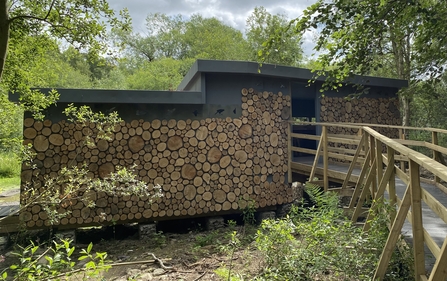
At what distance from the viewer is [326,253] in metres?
2.76

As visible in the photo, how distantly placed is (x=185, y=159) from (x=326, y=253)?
345 centimetres

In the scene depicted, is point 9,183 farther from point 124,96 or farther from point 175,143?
point 175,143

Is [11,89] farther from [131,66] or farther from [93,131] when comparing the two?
[131,66]

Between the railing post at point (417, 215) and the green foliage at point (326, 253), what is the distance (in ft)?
1.53

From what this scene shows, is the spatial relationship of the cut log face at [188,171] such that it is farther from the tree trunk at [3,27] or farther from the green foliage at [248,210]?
the tree trunk at [3,27]

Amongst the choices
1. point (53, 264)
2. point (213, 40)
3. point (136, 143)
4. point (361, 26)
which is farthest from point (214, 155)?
point (213, 40)

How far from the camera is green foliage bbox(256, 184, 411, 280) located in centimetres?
255

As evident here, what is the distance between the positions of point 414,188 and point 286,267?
1371 mm

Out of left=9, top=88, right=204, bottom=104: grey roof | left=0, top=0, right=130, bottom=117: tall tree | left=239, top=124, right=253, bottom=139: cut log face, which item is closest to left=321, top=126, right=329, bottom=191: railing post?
left=239, top=124, right=253, bottom=139: cut log face

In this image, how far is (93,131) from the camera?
17.1 feet

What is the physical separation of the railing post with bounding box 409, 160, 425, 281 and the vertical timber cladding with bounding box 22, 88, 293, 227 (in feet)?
13.3

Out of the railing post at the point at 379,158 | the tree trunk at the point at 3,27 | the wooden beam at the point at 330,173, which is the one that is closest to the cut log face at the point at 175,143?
the wooden beam at the point at 330,173

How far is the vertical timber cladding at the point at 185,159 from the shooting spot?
5.11 meters

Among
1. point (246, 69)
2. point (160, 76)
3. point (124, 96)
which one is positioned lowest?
point (124, 96)
